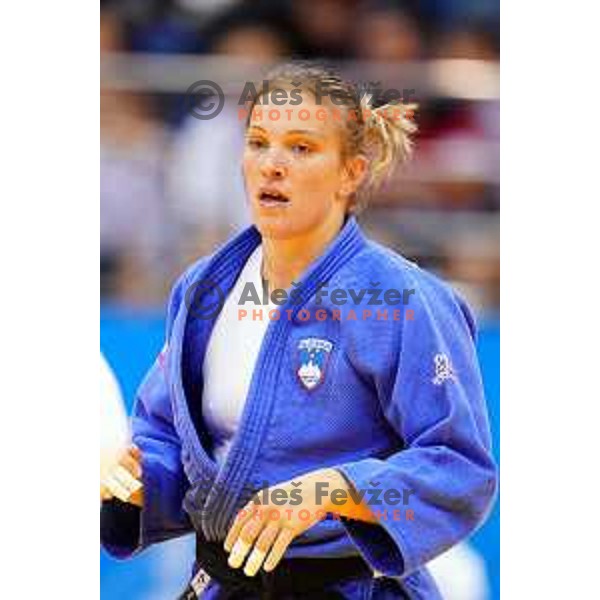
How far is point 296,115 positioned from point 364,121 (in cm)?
9

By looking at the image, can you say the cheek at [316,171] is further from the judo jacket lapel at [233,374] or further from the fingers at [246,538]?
the fingers at [246,538]

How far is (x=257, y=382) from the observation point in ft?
6.70

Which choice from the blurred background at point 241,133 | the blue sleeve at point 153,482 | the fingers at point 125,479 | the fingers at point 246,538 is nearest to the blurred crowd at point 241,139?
the blurred background at point 241,133

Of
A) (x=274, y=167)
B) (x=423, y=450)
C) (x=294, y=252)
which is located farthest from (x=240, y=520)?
(x=274, y=167)

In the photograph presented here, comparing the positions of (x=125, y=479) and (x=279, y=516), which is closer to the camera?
(x=279, y=516)

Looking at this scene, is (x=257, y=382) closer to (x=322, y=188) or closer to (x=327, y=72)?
(x=322, y=188)

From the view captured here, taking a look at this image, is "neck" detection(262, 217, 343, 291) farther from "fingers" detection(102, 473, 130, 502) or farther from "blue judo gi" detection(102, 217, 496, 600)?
"fingers" detection(102, 473, 130, 502)

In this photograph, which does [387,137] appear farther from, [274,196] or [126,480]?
[126,480]

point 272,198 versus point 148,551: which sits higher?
point 272,198

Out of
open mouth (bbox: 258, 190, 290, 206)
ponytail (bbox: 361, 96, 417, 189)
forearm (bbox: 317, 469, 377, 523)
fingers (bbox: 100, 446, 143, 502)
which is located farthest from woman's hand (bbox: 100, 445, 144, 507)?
ponytail (bbox: 361, 96, 417, 189)

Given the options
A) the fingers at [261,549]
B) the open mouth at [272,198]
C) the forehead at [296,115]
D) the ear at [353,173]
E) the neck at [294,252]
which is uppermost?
the forehead at [296,115]

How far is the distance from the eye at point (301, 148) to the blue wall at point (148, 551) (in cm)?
30

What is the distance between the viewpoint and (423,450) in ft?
6.57

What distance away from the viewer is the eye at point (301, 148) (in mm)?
2035
